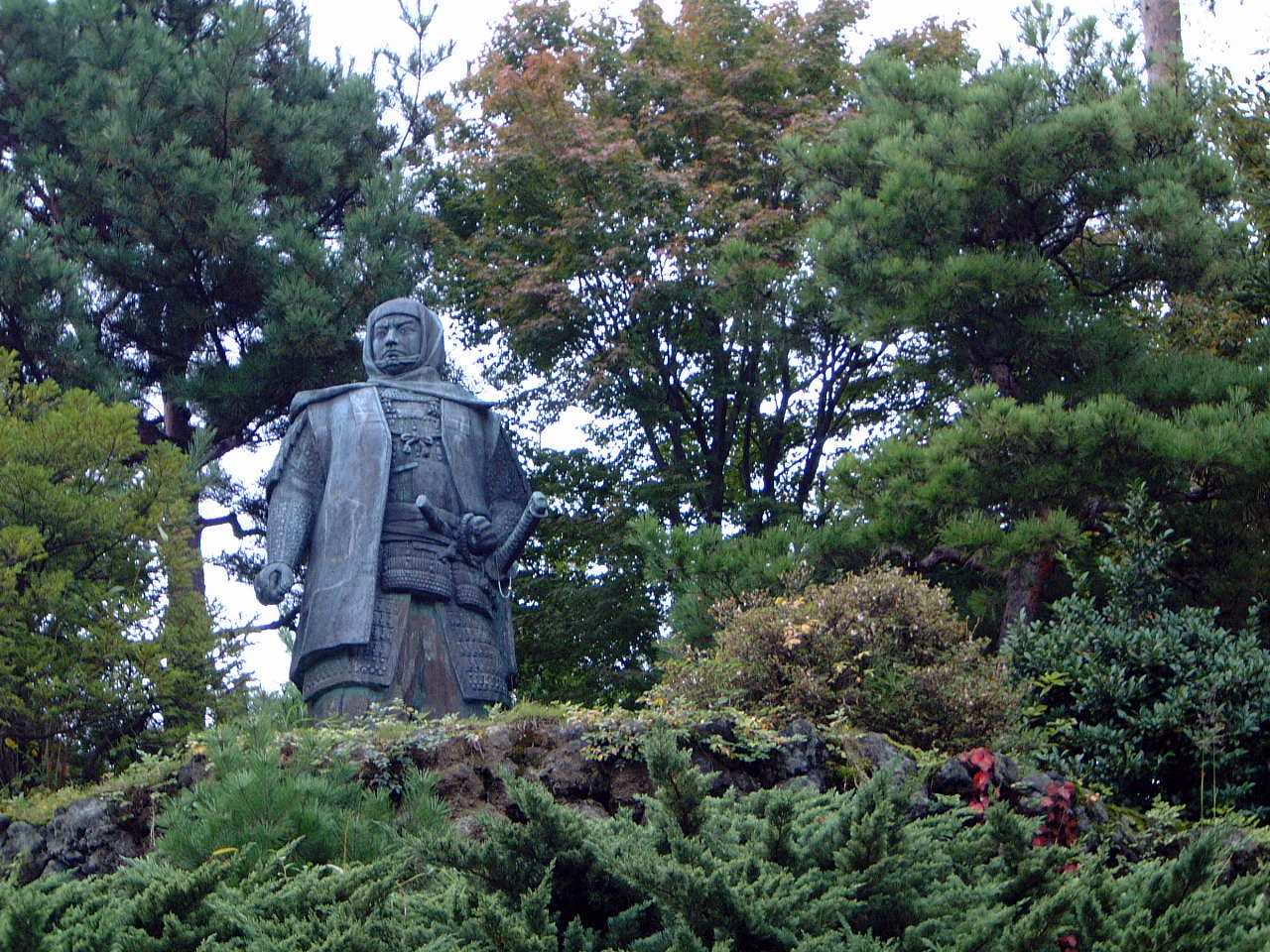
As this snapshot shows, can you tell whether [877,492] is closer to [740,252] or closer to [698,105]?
[740,252]

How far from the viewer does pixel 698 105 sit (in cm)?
1738

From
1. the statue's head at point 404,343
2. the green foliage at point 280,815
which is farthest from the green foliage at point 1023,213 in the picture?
the green foliage at point 280,815

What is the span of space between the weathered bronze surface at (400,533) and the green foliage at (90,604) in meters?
1.77

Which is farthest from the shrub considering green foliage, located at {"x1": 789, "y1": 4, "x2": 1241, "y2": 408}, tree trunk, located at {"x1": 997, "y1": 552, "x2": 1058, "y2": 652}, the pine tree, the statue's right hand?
the pine tree

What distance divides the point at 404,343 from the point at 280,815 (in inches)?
184

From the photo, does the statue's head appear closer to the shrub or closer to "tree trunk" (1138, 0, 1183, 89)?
the shrub

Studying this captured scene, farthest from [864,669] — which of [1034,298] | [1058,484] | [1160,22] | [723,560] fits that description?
[1160,22]

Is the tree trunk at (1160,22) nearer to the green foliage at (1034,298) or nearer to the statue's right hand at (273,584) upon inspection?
the green foliage at (1034,298)

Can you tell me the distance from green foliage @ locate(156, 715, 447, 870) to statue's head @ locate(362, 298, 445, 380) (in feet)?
13.0

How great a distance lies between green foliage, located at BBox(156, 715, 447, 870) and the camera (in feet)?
19.6

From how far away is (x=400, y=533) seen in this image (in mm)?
9422

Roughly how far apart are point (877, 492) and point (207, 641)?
4.48 metres

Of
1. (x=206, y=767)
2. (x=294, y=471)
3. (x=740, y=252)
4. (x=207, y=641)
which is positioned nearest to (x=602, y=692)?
(x=740, y=252)

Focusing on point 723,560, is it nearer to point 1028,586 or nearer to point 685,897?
point 1028,586
